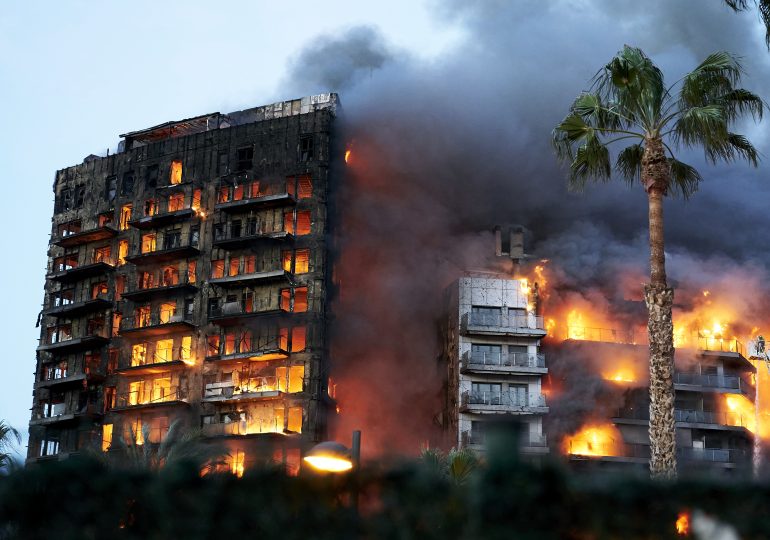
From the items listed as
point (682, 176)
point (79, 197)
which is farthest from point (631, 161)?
point (79, 197)

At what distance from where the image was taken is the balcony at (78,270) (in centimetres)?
9125

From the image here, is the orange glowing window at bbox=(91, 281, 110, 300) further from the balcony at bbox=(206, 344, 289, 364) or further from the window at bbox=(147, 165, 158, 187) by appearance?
the balcony at bbox=(206, 344, 289, 364)

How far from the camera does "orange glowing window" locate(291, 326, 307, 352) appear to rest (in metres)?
79.9

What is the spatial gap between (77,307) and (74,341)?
119 inches

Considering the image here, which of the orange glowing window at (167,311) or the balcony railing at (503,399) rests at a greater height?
the orange glowing window at (167,311)

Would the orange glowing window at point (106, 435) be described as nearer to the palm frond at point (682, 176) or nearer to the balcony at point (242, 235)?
the balcony at point (242, 235)

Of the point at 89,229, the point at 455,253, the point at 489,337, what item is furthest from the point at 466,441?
the point at 89,229

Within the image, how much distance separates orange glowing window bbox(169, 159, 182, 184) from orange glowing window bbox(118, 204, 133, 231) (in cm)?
460

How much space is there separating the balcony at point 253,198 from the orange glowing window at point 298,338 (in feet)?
32.7

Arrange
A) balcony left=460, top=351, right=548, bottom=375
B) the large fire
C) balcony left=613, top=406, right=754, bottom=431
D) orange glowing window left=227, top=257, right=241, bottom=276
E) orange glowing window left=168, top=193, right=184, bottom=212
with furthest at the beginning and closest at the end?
1. orange glowing window left=168, top=193, right=184, bottom=212
2. orange glowing window left=227, top=257, right=241, bottom=276
3. balcony left=613, top=406, right=754, bottom=431
4. the large fire
5. balcony left=460, top=351, right=548, bottom=375

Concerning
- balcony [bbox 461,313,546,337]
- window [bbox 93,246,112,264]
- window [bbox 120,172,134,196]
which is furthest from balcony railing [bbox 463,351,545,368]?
window [bbox 120,172,134,196]

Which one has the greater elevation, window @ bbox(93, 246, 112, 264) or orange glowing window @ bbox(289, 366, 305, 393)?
window @ bbox(93, 246, 112, 264)

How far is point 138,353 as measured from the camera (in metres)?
87.1

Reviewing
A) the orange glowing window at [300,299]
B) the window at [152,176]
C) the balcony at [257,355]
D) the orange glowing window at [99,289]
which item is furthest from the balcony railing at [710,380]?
the orange glowing window at [99,289]
